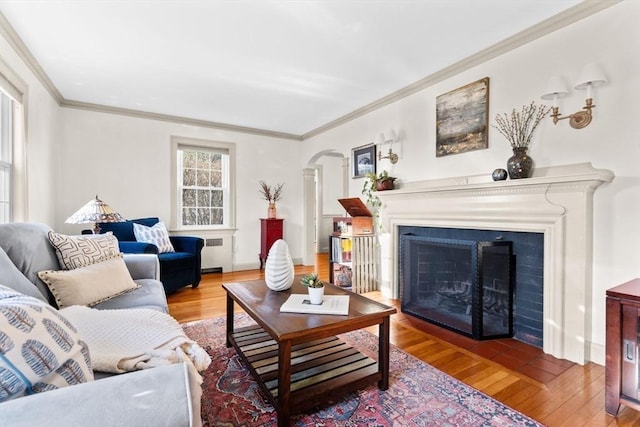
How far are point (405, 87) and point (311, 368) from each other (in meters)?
2.98

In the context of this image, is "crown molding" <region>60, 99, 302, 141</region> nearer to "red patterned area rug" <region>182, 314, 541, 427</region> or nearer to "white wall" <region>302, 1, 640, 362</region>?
"white wall" <region>302, 1, 640, 362</region>

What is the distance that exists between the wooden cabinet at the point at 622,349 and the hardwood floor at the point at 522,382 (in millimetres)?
115

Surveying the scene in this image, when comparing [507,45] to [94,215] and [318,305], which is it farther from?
[94,215]

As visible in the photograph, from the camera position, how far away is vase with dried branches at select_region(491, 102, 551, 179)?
2.35 meters

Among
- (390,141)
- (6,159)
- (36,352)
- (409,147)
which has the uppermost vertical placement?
(390,141)

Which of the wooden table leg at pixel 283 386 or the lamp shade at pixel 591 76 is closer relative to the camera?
the wooden table leg at pixel 283 386

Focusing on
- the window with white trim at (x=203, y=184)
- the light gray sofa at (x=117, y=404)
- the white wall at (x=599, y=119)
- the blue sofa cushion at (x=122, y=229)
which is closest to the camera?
the light gray sofa at (x=117, y=404)

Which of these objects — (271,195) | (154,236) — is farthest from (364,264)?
(154,236)

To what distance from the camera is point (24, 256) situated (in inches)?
68.8

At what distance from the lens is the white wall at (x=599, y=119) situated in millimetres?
1936

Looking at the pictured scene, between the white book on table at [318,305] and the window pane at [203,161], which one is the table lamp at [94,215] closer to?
Answer: the window pane at [203,161]

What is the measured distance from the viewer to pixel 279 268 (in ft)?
6.88

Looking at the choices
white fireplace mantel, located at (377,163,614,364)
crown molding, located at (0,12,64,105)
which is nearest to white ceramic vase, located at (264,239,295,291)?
white fireplace mantel, located at (377,163,614,364)

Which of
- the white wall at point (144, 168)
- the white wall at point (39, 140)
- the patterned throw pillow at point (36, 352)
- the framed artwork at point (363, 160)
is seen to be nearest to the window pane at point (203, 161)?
the white wall at point (144, 168)
